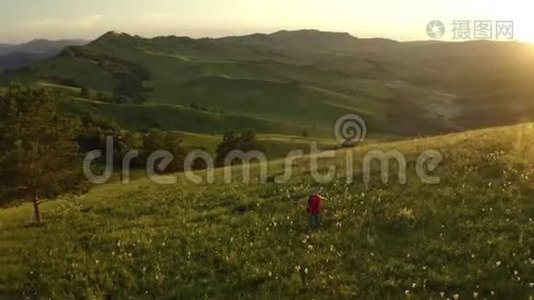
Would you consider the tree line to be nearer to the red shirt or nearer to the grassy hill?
the grassy hill

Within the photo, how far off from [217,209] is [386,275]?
9.09 metres

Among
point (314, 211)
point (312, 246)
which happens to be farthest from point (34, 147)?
point (312, 246)

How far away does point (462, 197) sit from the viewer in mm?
16953

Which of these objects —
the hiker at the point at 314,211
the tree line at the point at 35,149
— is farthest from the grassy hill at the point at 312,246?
the tree line at the point at 35,149

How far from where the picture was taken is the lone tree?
23047 mm

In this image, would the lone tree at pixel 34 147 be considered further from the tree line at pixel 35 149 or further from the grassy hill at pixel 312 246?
the grassy hill at pixel 312 246

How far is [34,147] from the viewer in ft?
75.6

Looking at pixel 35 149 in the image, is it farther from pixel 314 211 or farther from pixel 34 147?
pixel 314 211

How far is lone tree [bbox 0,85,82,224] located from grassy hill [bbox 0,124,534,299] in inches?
87.4

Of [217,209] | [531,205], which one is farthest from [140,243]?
[531,205]

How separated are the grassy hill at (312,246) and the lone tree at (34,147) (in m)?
2.22

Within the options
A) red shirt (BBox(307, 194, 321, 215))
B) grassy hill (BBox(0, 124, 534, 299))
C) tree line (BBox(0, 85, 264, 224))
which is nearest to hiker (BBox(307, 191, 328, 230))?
red shirt (BBox(307, 194, 321, 215))

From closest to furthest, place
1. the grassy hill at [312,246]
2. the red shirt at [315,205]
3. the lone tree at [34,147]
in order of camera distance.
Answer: the grassy hill at [312,246] → the red shirt at [315,205] → the lone tree at [34,147]

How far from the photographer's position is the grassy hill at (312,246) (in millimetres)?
11930
